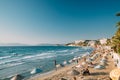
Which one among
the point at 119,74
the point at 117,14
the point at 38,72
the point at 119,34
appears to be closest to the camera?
the point at 119,74

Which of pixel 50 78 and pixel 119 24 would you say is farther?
pixel 119 24

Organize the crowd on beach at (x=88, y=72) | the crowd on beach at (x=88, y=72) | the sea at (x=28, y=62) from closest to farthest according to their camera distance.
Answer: the crowd on beach at (x=88, y=72) → the crowd on beach at (x=88, y=72) → the sea at (x=28, y=62)

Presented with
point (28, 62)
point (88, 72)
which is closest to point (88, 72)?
point (88, 72)

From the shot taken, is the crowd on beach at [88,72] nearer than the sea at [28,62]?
Yes

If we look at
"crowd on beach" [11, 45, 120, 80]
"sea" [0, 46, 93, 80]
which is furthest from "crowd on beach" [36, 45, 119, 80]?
"sea" [0, 46, 93, 80]

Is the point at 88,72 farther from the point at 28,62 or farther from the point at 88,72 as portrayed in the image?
the point at 28,62

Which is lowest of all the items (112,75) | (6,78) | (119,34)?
(6,78)

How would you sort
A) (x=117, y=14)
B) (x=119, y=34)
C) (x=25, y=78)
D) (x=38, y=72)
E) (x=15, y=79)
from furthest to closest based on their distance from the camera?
(x=119, y=34)
(x=117, y=14)
(x=38, y=72)
(x=25, y=78)
(x=15, y=79)

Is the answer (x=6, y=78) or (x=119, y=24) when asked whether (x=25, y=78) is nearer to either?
(x=6, y=78)

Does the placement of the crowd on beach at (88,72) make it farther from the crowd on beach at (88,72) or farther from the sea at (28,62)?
the sea at (28,62)

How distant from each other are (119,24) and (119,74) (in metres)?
19.8

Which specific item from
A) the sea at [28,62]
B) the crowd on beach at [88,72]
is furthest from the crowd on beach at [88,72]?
the sea at [28,62]

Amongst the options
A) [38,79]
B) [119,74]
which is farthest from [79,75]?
[119,74]

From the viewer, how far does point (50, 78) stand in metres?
22.8
